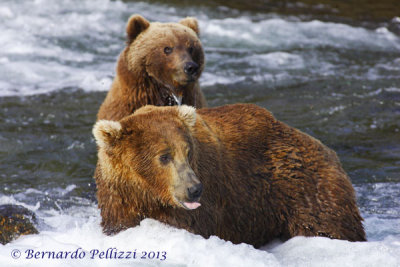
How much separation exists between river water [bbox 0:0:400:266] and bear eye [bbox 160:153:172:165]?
1.76ft

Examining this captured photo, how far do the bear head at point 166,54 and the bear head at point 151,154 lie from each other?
2.73 meters

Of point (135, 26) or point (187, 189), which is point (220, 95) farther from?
point (187, 189)

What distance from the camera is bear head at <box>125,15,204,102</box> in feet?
26.3

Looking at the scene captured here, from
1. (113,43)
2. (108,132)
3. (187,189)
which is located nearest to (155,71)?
(108,132)

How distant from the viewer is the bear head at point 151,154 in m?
5.14

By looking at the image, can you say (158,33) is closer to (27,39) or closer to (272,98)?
(272,98)

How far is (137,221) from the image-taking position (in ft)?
17.8

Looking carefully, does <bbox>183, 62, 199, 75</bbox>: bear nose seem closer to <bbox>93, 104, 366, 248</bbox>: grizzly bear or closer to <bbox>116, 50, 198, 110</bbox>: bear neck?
<bbox>116, 50, 198, 110</bbox>: bear neck

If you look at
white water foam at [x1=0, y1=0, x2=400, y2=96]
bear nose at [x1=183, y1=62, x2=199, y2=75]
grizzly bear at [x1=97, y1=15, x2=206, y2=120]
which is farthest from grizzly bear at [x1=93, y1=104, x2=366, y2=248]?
white water foam at [x1=0, y1=0, x2=400, y2=96]

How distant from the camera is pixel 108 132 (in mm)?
5195

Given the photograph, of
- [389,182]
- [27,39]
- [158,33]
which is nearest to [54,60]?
[27,39]

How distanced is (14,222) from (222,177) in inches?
77.0

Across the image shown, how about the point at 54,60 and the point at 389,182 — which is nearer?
the point at 389,182

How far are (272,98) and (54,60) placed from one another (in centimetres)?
464
